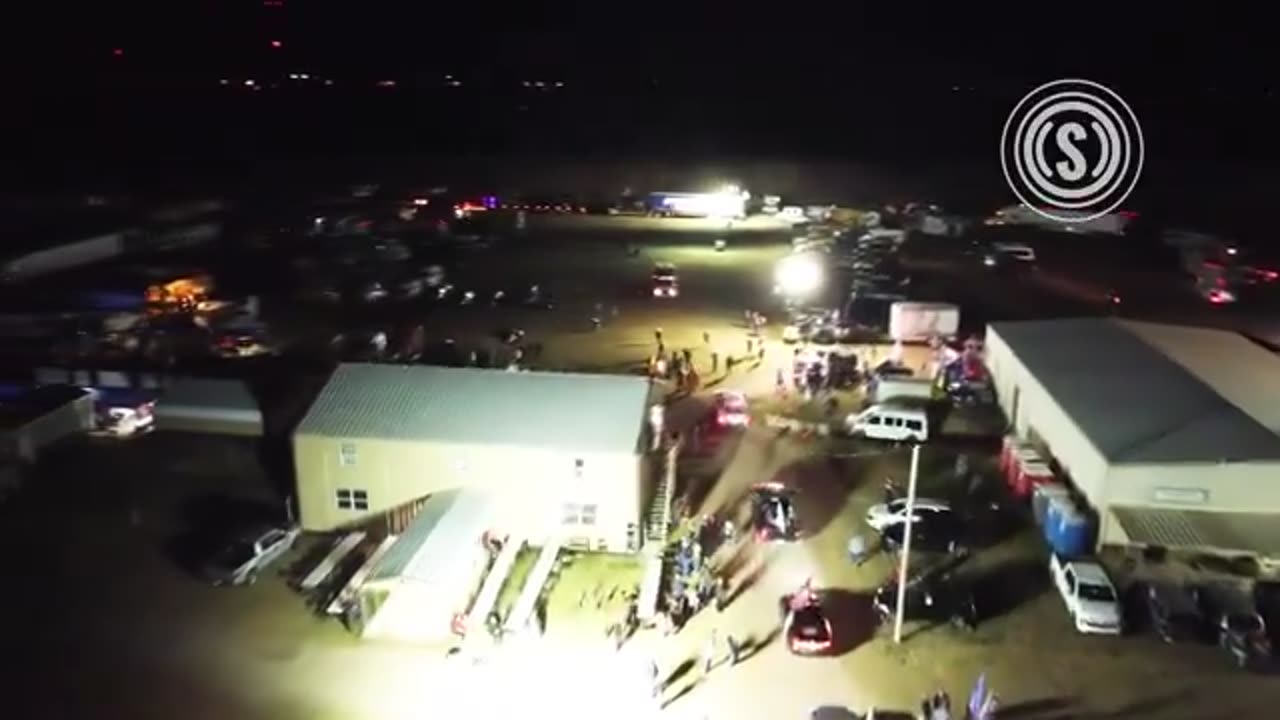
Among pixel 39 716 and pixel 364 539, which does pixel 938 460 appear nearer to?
pixel 364 539

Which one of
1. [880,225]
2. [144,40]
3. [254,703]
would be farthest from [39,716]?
[144,40]

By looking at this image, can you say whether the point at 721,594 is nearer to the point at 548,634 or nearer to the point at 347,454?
the point at 548,634

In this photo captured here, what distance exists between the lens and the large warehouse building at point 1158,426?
591 inches

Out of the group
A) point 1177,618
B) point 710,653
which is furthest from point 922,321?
point 710,653

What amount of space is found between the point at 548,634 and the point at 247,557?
4.75m

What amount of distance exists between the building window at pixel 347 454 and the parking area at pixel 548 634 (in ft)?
5.04

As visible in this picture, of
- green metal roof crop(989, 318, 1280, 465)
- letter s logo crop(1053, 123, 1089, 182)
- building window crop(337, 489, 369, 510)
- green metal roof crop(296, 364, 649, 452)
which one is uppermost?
letter s logo crop(1053, 123, 1089, 182)

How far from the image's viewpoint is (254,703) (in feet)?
39.5

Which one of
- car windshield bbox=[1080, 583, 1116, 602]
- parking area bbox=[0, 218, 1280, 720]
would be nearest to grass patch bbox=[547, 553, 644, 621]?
parking area bbox=[0, 218, 1280, 720]

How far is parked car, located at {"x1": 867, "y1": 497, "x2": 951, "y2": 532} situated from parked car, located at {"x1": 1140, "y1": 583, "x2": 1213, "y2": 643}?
3.23m

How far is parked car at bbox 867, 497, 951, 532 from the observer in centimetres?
1600

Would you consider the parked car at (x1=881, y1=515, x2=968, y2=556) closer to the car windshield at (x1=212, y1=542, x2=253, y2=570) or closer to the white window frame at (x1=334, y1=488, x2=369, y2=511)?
the white window frame at (x1=334, y1=488, x2=369, y2=511)

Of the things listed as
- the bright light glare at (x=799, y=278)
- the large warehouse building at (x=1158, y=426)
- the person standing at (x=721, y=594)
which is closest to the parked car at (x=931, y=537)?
the large warehouse building at (x=1158, y=426)

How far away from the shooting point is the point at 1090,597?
13680 mm
